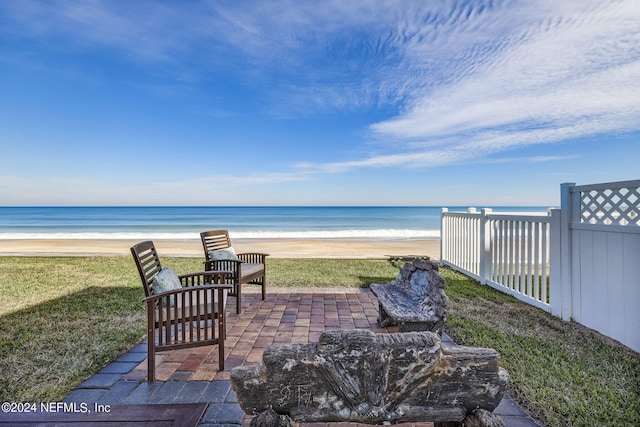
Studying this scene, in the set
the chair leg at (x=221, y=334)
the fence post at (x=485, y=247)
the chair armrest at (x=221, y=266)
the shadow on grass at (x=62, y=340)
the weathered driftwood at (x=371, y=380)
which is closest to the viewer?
the weathered driftwood at (x=371, y=380)

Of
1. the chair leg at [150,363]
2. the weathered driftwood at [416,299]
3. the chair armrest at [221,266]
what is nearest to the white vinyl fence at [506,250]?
the weathered driftwood at [416,299]

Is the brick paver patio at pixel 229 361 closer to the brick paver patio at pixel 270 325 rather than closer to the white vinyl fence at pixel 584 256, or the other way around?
the brick paver patio at pixel 270 325

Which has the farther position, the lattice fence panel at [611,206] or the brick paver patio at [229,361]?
the lattice fence panel at [611,206]

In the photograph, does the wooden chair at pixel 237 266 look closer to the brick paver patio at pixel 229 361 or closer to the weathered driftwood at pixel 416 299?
the brick paver patio at pixel 229 361

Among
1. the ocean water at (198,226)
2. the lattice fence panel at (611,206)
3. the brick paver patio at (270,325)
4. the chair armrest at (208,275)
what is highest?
the lattice fence panel at (611,206)

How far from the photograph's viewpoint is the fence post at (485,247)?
5254 mm

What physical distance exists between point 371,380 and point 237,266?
3.01m

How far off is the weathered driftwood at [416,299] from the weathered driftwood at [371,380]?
1523mm

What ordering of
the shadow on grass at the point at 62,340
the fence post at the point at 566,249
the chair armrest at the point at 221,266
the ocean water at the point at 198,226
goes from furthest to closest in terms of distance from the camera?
the ocean water at the point at 198,226, the chair armrest at the point at 221,266, the fence post at the point at 566,249, the shadow on grass at the point at 62,340

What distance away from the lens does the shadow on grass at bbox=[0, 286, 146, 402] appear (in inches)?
84.7

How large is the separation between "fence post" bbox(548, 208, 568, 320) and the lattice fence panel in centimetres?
28

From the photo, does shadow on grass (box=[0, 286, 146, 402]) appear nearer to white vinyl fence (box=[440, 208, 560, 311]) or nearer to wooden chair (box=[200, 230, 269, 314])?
wooden chair (box=[200, 230, 269, 314])

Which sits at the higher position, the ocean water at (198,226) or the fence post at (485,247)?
the fence post at (485,247)

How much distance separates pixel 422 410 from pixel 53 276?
714 cm
